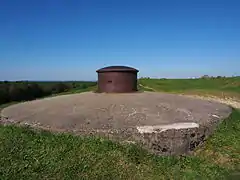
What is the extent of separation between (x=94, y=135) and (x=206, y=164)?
2.34m

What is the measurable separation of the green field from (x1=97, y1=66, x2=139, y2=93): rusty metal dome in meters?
2.99

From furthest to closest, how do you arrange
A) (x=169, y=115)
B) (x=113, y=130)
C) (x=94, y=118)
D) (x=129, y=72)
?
1. (x=129, y=72)
2. (x=169, y=115)
3. (x=94, y=118)
4. (x=113, y=130)

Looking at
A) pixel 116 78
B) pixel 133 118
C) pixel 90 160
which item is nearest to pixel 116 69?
pixel 116 78

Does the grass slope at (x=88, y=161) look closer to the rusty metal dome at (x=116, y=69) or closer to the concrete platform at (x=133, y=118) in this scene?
the concrete platform at (x=133, y=118)

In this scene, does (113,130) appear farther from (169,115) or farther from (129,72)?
(129,72)

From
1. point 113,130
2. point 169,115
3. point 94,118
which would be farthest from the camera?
point 169,115

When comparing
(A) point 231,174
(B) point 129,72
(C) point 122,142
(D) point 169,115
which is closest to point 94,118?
(C) point 122,142

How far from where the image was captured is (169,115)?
6.95 m

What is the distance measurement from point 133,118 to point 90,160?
6.17 ft

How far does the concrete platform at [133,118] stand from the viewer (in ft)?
19.4

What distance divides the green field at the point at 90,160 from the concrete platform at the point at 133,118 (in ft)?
0.96

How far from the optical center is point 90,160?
4957 millimetres

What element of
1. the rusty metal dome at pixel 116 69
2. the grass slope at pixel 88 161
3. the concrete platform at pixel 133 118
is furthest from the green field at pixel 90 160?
the rusty metal dome at pixel 116 69

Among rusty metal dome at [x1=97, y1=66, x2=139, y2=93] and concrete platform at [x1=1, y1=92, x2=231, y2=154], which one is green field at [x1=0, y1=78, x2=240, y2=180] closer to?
concrete platform at [x1=1, y1=92, x2=231, y2=154]
